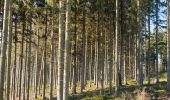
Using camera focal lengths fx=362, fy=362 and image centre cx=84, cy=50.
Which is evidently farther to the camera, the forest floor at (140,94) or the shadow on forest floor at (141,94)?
the forest floor at (140,94)

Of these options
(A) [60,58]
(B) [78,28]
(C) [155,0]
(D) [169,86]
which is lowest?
(D) [169,86]

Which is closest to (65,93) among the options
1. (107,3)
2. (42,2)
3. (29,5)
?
(29,5)

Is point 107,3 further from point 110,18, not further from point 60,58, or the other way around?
point 60,58

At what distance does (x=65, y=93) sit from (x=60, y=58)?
1.66 meters

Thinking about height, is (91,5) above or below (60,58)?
above

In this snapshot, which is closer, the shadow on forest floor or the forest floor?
the shadow on forest floor

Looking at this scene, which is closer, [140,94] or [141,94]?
[141,94]

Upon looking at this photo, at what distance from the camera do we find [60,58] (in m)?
15.9

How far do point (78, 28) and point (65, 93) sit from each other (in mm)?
21129

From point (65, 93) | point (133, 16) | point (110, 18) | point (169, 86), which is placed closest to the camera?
point (65, 93)

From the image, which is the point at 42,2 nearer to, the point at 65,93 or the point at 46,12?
the point at 46,12

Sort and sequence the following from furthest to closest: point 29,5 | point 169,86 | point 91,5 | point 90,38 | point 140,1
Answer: point 90,38 < point 91,5 < point 140,1 < point 29,5 < point 169,86

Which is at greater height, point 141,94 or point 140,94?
point 141,94

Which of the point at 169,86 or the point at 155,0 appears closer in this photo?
the point at 169,86
